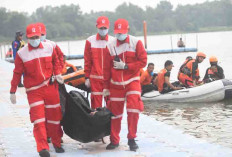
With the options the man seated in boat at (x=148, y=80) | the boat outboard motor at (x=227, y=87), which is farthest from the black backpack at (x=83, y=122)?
the boat outboard motor at (x=227, y=87)

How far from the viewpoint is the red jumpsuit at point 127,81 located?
693 centimetres

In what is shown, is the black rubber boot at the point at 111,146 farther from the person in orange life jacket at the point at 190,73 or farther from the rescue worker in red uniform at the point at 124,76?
the person in orange life jacket at the point at 190,73

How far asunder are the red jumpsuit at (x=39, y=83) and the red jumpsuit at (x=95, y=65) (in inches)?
41.0

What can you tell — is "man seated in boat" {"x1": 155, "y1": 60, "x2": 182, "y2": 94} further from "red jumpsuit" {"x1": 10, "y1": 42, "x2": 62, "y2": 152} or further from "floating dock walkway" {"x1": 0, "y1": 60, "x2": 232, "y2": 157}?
"red jumpsuit" {"x1": 10, "y1": 42, "x2": 62, "y2": 152}

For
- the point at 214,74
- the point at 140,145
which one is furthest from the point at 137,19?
the point at 140,145

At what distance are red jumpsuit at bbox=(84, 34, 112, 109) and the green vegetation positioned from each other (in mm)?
114964

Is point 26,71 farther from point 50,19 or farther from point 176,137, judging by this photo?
point 50,19

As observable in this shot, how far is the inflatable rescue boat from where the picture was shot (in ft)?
49.7

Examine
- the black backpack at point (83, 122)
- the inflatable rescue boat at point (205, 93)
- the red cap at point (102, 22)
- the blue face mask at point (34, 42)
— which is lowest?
the inflatable rescue boat at point (205, 93)

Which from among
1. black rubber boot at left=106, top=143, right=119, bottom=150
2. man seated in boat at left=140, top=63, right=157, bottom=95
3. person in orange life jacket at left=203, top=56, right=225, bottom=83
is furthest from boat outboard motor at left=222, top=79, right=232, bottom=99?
black rubber boot at left=106, top=143, right=119, bottom=150

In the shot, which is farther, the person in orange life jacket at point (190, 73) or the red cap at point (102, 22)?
the person in orange life jacket at point (190, 73)

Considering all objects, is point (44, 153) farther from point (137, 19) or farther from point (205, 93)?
point (137, 19)

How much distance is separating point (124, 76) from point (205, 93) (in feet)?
28.4

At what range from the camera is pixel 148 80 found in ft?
52.0
